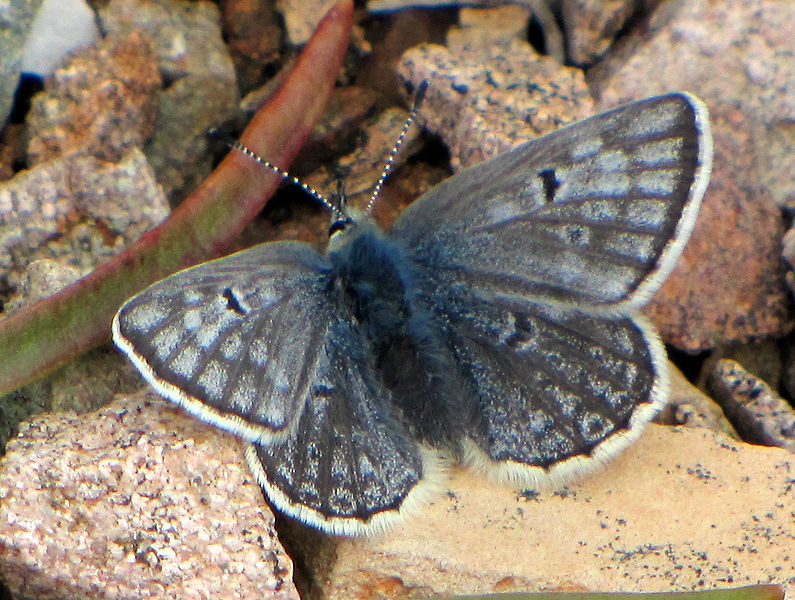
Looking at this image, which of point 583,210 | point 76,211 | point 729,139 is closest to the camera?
point 583,210

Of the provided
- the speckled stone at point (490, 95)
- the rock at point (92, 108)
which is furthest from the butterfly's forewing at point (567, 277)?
the rock at point (92, 108)

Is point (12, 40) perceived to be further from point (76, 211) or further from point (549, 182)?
point (549, 182)

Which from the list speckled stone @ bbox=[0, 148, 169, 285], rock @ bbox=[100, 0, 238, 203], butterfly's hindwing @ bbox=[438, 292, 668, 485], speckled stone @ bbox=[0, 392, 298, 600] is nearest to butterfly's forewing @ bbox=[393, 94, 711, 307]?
butterfly's hindwing @ bbox=[438, 292, 668, 485]

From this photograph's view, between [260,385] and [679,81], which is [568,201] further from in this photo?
[679,81]

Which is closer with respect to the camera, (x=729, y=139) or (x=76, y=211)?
(x=76, y=211)

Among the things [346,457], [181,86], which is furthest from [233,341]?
[181,86]

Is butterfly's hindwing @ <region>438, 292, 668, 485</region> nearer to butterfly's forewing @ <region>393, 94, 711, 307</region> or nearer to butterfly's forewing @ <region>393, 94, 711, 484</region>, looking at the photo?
butterfly's forewing @ <region>393, 94, 711, 484</region>
